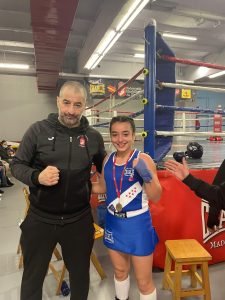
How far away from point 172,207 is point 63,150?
1162 mm

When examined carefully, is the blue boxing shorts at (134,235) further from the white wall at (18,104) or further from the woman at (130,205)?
the white wall at (18,104)

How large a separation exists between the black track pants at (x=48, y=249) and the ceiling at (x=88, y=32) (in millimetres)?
3120

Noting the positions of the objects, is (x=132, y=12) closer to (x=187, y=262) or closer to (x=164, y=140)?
(x=164, y=140)

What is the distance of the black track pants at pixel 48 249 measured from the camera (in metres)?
1.35

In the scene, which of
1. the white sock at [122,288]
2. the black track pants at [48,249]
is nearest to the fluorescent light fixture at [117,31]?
the black track pants at [48,249]

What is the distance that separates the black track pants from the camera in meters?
1.35

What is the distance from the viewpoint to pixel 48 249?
137cm

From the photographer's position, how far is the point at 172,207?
2.11 m

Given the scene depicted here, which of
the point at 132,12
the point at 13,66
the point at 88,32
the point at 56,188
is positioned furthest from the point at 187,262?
the point at 13,66

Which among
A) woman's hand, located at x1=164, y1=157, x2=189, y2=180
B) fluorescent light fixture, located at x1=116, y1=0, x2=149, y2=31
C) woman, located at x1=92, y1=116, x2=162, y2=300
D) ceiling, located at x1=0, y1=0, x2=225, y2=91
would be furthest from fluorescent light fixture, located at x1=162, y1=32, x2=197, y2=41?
woman's hand, located at x1=164, y1=157, x2=189, y2=180

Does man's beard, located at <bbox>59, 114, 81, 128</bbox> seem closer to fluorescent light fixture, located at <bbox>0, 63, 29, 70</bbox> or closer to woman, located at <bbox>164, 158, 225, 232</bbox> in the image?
woman, located at <bbox>164, 158, 225, 232</bbox>

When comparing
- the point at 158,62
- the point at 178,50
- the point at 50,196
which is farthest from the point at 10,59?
the point at 50,196

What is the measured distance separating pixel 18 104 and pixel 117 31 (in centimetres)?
626

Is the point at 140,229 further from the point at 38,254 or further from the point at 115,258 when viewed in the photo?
the point at 38,254
